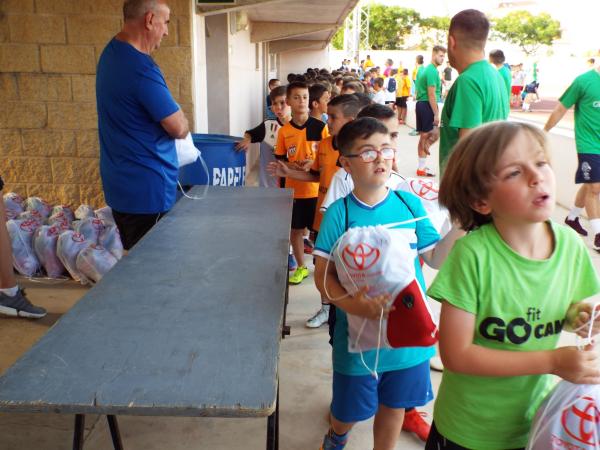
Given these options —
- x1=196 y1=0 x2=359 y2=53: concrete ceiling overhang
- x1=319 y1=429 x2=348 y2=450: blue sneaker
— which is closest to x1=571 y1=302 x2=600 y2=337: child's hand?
x1=319 y1=429 x2=348 y2=450: blue sneaker

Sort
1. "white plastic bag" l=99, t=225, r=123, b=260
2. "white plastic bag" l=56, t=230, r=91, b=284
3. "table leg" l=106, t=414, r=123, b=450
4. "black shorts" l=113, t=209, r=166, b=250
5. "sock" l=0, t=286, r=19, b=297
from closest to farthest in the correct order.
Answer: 1. "table leg" l=106, t=414, r=123, b=450
2. "black shorts" l=113, t=209, r=166, b=250
3. "sock" l=0, t=286, r=19, b=297
4. "white plastic bag" l=56, t=230, r=91, b=284
5. "white plastic bag" l=99, t=225, r=123, b=260

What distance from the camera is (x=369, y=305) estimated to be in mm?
1514

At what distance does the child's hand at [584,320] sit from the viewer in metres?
1.18

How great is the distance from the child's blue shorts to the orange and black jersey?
7.17 feet

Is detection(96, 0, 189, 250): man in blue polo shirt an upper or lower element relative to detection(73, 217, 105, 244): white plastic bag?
upper

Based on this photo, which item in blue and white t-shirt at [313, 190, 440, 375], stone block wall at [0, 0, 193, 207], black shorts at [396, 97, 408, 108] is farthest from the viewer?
black shorts at [396, 97, 408, 108]

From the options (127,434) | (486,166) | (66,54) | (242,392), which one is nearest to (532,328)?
(486,166)

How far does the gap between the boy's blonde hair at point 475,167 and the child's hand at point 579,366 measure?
36cm

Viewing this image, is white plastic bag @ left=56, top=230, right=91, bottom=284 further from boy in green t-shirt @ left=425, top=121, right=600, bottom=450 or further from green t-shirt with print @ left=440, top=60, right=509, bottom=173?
boy in green t-shirt @ left=425, top=121, right=600, bottom=450

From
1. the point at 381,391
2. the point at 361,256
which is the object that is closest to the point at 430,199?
the point at 361,256

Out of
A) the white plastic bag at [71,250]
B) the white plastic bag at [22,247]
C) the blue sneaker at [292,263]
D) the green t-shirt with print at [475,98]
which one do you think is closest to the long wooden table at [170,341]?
the green t-shirt with print at [475,98]

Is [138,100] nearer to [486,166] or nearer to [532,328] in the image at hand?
[486,166]

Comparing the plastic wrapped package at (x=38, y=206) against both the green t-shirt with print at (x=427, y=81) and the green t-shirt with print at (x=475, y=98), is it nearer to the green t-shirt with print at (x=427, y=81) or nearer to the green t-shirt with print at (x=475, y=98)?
the green t-shirt with print at (x=475, y=98)

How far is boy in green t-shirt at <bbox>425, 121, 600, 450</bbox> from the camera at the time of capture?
1.17m
